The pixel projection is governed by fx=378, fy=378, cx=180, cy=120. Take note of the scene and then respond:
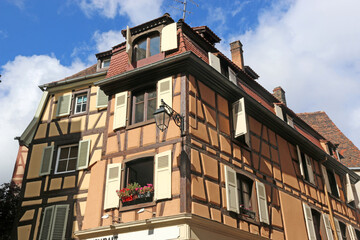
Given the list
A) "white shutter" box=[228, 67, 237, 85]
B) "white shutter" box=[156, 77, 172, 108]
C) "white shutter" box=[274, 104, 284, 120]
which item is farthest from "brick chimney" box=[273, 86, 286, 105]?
"white shutter" box=[156, 77, 172, 108]

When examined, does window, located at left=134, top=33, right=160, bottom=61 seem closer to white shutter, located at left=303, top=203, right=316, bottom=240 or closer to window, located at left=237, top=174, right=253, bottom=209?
window, located at left=237, top=174, right=253, bottom=209

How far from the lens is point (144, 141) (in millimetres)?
10680

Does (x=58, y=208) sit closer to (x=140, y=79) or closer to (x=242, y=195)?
(x=140, y=79)

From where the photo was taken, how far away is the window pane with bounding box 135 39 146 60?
12.4 meters

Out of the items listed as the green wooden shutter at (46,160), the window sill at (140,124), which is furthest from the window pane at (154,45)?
the green wooden shutter at (46,160)

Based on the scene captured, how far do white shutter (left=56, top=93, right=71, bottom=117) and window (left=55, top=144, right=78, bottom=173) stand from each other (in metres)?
1.43

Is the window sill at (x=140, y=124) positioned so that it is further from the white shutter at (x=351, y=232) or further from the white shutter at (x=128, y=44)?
the white shutter at (x=351, y=232)

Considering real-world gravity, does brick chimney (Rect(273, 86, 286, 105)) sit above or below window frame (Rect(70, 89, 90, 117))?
above

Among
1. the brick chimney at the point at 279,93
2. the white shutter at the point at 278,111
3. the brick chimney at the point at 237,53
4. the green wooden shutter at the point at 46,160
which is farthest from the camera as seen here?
the brick chimney at the point at 279,93

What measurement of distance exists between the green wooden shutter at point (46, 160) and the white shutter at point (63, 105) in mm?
1489

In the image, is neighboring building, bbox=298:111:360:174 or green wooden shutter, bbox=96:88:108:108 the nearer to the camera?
green wooden shutter, bbox=96:88:108:108

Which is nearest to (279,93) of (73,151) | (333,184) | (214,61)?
(333,184)

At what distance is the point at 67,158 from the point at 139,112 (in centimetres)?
407

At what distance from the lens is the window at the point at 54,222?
487 inches
